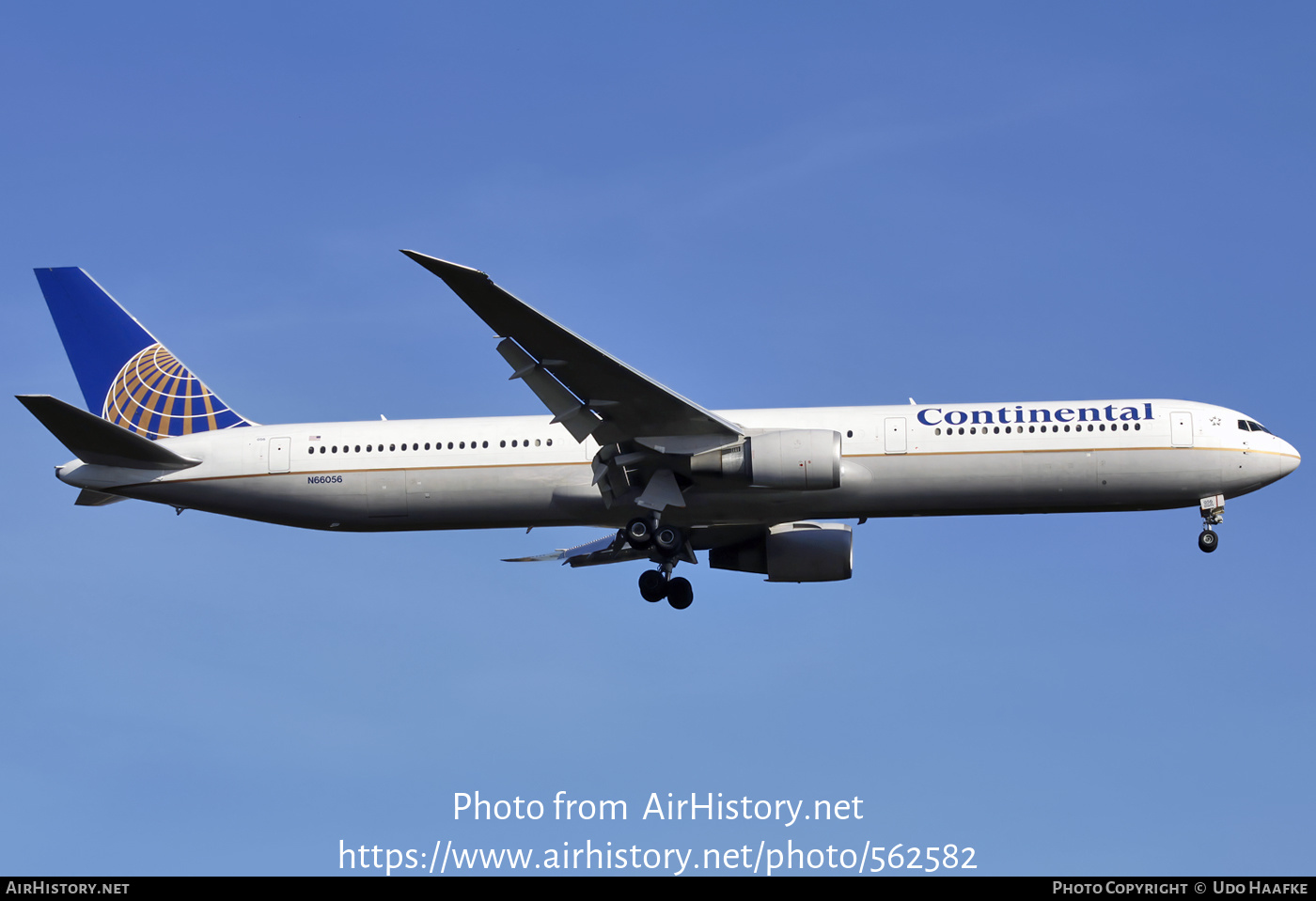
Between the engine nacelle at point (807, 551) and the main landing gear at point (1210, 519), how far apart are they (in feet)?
27.1

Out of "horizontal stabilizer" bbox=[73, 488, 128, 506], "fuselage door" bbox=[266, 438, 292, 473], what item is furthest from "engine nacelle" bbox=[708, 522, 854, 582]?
"horizontal stabilizer" bbox=[73, 488, 128, 506]

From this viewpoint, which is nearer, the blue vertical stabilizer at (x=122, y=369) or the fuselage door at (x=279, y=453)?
the fuselage door at (x=279, y=453)

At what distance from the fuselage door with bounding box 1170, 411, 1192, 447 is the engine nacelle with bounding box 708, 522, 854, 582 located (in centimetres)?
Result: 806

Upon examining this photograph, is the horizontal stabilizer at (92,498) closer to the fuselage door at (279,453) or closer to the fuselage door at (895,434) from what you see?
the fuselage door at (279,453)

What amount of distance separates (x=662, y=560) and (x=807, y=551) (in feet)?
13.3

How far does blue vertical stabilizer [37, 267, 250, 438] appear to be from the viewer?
35969 millimetres

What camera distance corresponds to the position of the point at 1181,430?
32.3 meters

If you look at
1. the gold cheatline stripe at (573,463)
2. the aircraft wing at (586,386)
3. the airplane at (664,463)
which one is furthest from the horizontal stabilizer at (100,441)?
the aircraft wing at (586,386)

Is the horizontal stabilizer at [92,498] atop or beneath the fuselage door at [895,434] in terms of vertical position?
beneath

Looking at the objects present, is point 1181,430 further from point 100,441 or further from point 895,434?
point 100,441

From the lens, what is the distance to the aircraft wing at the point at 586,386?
2825 centimetres

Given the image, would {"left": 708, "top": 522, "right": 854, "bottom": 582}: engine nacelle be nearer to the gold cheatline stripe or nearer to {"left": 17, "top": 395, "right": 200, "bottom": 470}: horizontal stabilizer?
the gold cheatline stripe

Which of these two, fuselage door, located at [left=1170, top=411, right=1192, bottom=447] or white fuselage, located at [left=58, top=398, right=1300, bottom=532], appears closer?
white fuselage, located at [left=58, top=398, right=1300, bottom=532]

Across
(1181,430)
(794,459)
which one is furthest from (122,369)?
(1181,430)
